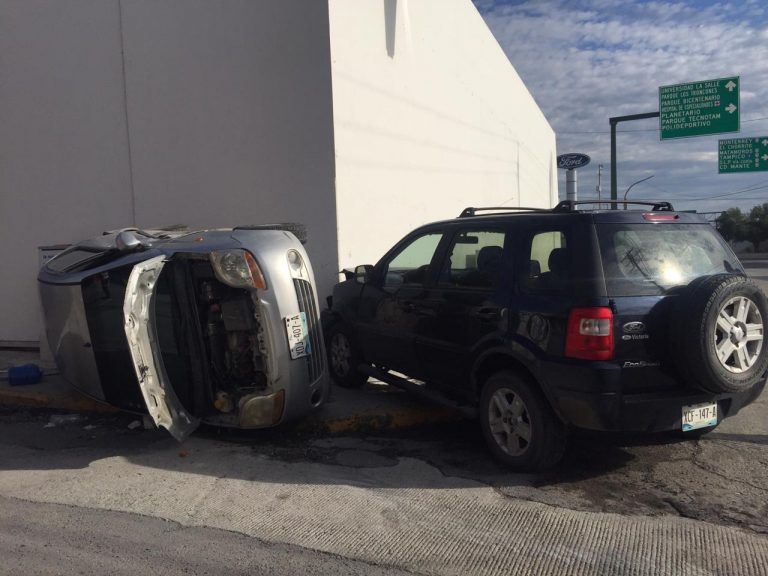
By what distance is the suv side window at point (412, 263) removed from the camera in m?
5.95

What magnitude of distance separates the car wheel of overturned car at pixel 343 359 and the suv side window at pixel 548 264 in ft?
8.33

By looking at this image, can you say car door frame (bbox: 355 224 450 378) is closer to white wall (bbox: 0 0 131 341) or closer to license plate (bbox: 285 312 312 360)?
license plate (bbox: 285 312 312 360)

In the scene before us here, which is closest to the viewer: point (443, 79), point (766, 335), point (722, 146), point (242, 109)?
point (766, 335)

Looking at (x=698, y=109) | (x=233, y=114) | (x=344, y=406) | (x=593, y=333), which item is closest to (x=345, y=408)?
(x=344, y=406)

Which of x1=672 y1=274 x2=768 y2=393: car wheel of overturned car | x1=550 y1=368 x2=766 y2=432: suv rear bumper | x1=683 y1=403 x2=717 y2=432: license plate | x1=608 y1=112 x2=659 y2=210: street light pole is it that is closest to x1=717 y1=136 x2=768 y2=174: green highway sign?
x1=608 y1=112 x2=659 y2=210: street light pole

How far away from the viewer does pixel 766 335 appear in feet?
15.0

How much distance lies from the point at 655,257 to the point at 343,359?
3.51 m

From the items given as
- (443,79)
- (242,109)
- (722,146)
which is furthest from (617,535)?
(722,146)

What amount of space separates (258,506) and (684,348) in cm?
282

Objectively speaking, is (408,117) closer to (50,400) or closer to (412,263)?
(412,263)

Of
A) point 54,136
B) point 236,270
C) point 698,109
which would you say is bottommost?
Answer: point 236,270

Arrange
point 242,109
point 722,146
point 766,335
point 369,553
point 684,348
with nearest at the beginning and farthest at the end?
point 369,553, point 684,348, point 766,335, point 242,109, point 722,146

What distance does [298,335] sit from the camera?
536cm

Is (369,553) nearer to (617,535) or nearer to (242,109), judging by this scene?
(617,535)
